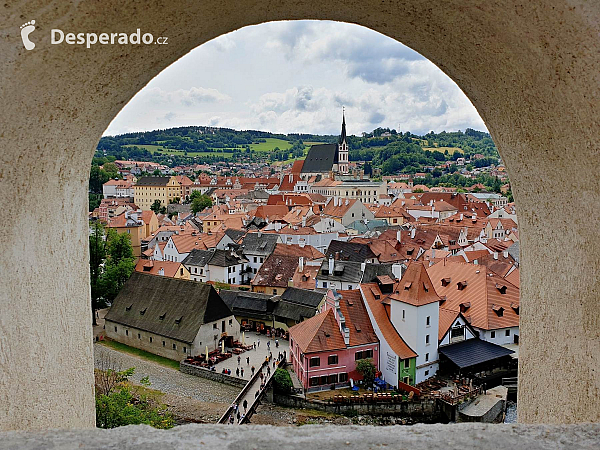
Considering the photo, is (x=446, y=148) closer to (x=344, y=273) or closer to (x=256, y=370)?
(x=344, y=273)

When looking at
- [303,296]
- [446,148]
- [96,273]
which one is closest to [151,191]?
[96,273]

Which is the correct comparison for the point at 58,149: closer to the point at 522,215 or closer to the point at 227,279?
the point at 522,215

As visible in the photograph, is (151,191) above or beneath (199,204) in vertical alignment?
above

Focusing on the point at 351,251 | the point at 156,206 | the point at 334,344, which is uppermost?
the point at 156,206

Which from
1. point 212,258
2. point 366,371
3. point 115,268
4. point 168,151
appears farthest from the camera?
point 168,151

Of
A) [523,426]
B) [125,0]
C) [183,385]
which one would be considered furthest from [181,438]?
[183,385]

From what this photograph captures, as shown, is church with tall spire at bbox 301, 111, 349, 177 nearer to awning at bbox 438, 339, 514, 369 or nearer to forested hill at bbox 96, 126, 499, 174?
forested hill at bbox 96, 126, 499, 174
